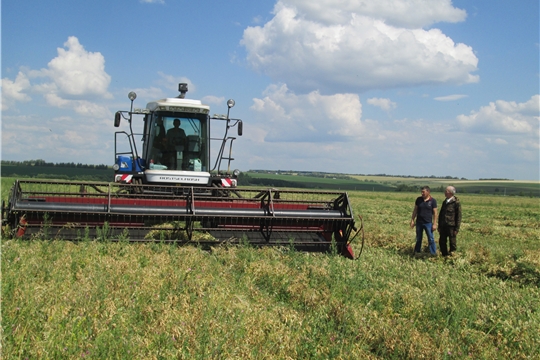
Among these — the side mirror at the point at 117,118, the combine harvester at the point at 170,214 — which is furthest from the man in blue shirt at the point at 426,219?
the side mirror at the point at 117,118

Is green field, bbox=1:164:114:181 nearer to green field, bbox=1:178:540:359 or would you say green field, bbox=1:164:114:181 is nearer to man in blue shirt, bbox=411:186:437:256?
man in blue shirt, bbox=411:186:437:256

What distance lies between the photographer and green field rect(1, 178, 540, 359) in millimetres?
4109

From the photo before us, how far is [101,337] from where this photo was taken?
3.95 metres

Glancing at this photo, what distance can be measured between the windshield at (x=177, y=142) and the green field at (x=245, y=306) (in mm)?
3734

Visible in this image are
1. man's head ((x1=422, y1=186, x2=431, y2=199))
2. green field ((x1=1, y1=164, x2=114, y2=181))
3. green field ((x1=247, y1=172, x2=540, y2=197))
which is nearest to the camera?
man's head ((x1=422, y1=186, x2=431, y2=199))

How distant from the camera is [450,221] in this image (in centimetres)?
1013

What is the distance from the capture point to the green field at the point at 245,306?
4109 mm

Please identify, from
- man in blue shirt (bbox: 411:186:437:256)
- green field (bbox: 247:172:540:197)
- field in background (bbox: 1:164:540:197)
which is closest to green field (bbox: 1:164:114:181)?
field in background (bbox: 1:164:540:197)

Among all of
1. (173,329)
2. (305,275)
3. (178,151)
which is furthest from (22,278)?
(178,151)

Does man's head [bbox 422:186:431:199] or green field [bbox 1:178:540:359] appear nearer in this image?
green field [bbox 1:178:540:359]

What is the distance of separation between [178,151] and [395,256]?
5.15 meters

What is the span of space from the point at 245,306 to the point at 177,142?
697 cm

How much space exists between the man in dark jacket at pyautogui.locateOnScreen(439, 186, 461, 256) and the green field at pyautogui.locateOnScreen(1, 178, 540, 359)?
6.59 feet

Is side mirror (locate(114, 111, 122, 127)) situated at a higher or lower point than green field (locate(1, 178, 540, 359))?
higher
